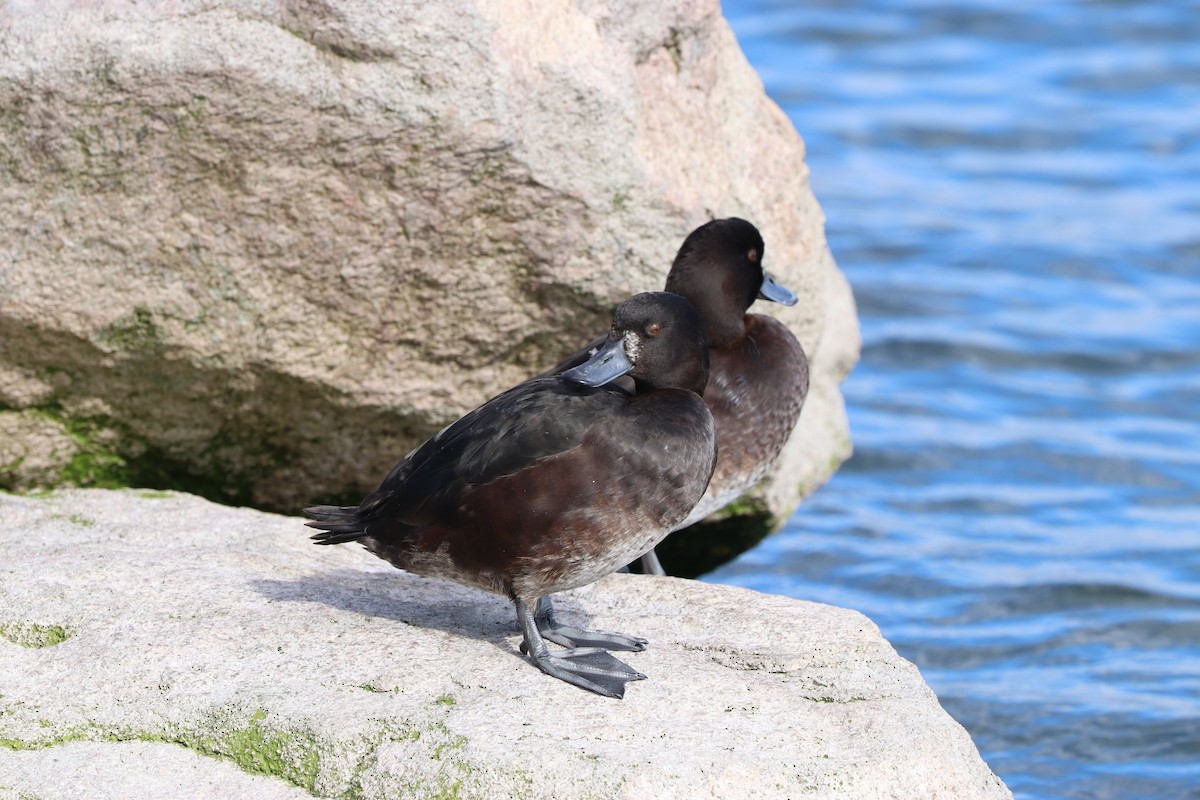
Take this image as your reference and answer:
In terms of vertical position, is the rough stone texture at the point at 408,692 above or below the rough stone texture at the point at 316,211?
below

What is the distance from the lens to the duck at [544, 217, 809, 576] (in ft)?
16.9

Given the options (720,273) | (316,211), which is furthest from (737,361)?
(316,211)

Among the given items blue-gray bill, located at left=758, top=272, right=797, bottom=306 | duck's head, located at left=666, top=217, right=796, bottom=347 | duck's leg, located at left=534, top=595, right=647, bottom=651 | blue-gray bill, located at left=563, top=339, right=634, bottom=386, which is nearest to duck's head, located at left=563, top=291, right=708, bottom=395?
blue-gray bill, located at left=563, top=339, right=634, bottom=386

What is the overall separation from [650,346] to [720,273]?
1.20 meters

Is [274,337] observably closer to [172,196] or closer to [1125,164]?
[172,196]

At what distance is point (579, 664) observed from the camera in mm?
3840

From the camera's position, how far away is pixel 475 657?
3.92 meters

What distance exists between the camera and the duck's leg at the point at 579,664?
375 centimetres

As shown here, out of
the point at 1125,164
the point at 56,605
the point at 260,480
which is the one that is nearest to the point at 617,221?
the point at 260,480

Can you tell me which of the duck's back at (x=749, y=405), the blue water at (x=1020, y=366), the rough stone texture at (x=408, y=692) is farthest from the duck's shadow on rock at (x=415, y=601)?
the blue water at (x=1020, y=366)

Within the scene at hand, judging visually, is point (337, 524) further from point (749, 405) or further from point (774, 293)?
point (774, 293)

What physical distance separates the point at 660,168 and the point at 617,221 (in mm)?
246

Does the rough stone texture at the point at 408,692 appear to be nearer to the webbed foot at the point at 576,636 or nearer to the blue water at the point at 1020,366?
the webbed foot at the point at 576,636

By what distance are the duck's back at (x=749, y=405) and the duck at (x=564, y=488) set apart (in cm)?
100
